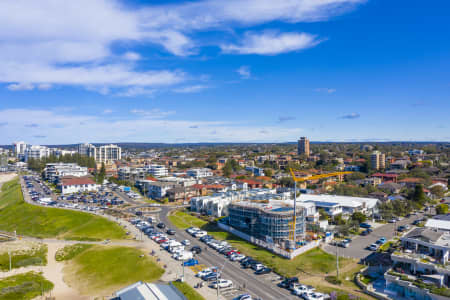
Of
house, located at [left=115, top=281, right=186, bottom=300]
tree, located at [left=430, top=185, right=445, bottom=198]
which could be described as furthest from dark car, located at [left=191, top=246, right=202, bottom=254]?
tree, located at [left=430, top=185, right=445, bottom=198]

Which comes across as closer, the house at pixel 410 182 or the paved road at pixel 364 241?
the paved road at pixel 364 241

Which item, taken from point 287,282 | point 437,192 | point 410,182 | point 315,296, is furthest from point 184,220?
point 410,182

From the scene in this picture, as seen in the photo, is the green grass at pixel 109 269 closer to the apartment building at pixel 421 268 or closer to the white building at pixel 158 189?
the apartment building at pixel 421 268

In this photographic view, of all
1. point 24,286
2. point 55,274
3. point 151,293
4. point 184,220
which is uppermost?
point 151,293

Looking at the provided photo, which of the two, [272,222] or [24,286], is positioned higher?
[272,222]

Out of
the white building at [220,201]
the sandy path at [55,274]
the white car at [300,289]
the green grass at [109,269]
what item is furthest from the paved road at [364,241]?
the sandy path at [55,274]

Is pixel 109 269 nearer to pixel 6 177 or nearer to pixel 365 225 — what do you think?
pixel 365 225
